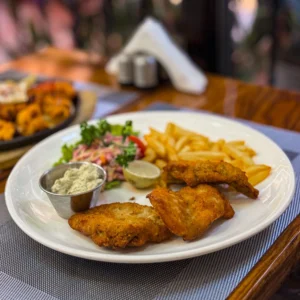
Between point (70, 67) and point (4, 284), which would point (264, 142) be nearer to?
point (4, 284)

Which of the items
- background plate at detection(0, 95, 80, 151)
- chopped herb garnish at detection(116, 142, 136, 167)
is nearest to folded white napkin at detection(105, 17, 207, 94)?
background plate at detection(0, 95, 80, 151)

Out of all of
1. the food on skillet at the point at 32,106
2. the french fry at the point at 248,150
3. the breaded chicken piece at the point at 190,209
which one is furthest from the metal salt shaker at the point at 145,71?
the breaded chicken piece at the point at 190,209

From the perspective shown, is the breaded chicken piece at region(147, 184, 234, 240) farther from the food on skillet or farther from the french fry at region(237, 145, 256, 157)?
the food on skillet

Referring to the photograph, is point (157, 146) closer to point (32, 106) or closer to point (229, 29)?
point (32, 106)

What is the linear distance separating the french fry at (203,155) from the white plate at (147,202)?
0.18m

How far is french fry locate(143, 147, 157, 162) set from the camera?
203cm

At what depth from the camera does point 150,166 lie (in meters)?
1.95

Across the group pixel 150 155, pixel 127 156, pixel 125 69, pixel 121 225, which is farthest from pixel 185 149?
pixel 125 69

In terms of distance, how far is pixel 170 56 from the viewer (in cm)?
307

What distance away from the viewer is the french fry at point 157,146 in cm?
202

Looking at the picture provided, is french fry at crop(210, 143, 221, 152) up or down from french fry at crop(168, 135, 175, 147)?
down

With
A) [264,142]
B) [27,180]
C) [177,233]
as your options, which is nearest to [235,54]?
[264,142]

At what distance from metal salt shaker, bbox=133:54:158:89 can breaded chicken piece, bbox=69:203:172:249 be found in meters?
1.60

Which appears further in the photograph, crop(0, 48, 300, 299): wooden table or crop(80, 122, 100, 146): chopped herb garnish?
crop(80, 122, 100, 146): chopped herb garnish
